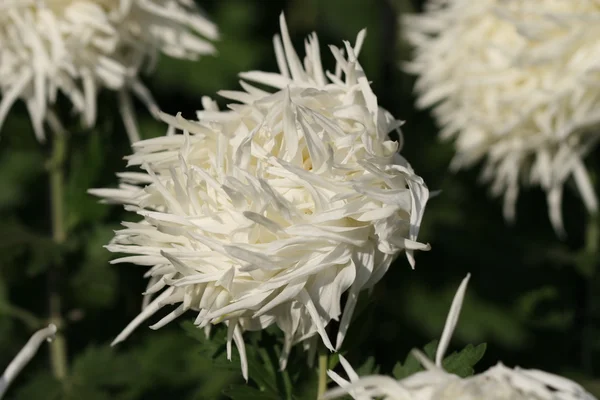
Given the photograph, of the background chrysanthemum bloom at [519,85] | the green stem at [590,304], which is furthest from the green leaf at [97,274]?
the green stem at [590,304]

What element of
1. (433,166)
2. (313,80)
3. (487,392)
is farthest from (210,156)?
(433,166)

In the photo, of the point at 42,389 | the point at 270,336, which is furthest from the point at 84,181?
the point at 270,336

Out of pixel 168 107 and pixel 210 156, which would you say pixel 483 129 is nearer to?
Result: pixel 210 156

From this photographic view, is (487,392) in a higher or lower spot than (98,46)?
lower

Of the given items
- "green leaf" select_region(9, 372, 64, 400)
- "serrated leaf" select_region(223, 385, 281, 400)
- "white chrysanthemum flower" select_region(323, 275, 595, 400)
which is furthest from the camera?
"green leaf" select_region(9, 372, 64, 400)

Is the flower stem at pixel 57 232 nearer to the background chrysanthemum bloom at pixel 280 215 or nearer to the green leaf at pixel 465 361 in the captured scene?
the background chrysanthemum bloom at pixel 280 215

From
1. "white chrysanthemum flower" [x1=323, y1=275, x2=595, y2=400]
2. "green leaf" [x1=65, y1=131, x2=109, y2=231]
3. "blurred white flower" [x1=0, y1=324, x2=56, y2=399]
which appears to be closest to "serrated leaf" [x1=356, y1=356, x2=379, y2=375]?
"white chrysanthemum flower" [x1=323, y1=275, x2=595, y2=400]

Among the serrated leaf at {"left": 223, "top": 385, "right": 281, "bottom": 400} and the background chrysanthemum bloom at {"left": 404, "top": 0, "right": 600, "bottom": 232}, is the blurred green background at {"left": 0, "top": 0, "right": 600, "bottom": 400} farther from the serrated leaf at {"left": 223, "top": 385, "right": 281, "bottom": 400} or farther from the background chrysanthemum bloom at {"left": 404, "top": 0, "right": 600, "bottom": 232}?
the background chrysanthemum bloom at {"left": 404, "top": 0, "right": 600, "bottom": 232}
